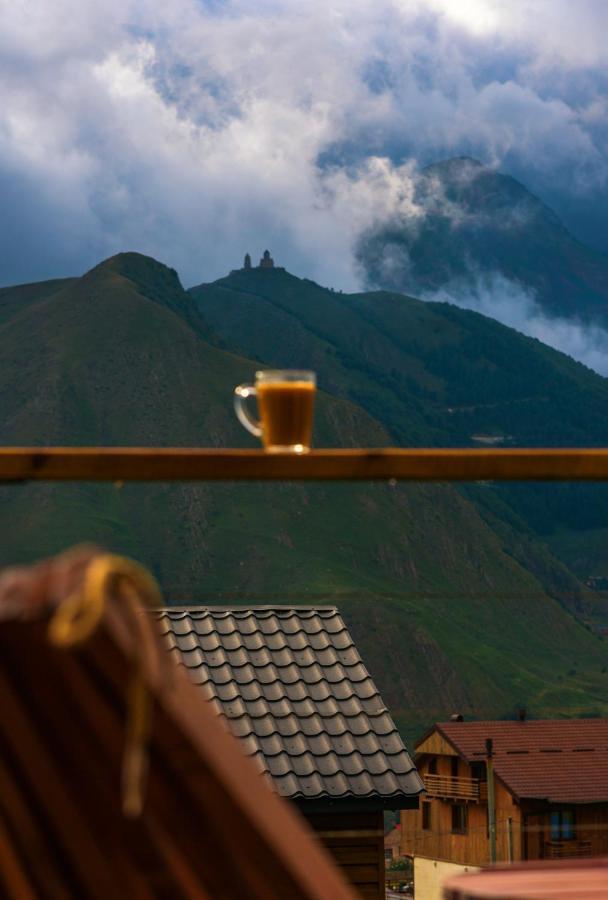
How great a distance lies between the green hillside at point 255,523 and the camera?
97.5 m

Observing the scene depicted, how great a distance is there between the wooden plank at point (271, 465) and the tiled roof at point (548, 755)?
3245cm

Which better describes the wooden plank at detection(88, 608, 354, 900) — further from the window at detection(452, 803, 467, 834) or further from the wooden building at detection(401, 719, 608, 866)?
the window at detection(452, 803, 467, 834)

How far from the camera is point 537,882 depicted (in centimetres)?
202

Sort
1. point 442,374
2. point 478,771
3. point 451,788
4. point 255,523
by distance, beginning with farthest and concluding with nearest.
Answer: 1. point 442,374
2. point 255,523
3. point 451,788
4. point 478,771

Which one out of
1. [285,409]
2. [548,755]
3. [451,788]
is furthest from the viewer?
[451,788]

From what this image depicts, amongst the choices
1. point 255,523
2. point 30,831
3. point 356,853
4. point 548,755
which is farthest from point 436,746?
point 255,523

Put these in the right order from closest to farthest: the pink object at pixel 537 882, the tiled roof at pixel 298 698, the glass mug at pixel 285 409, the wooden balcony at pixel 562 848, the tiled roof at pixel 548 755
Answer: the pink object at pixel 537 882, the glass mug at pixel 285 409, the tiled roof at pixel 298 698, the tiled roof at pixel 548 755, the wooden balcony at pixel 562 848

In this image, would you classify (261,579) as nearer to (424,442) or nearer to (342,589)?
(342,589)

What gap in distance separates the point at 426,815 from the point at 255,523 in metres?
67.5

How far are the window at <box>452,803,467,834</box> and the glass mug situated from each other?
136ft

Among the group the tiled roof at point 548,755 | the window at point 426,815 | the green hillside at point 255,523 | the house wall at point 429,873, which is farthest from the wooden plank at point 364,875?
the green hillside at point 255,523

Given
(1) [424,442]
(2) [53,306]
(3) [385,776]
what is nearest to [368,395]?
(1) [424,442]

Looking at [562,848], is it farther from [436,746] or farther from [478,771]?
[436,746]

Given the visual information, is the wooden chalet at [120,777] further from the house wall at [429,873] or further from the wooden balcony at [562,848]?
the house wall at [429,873]
